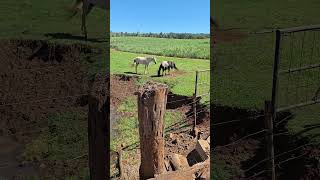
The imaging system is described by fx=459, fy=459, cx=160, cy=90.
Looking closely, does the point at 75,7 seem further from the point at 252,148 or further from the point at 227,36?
the point at 252,148

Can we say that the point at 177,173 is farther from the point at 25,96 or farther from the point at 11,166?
the point at 25,96

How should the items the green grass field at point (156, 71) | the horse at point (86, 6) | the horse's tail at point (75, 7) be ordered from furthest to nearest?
the horse's tail at point (75, 7), the horse at point (86, 6), the green grass field at point (156, 71)

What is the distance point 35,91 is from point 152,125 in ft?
10.7

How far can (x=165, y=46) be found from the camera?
7.10 m

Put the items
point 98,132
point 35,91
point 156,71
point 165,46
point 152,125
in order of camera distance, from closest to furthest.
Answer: point 152,125 → point 98,132 → point 35,91 → point 156,71 → point 165,46

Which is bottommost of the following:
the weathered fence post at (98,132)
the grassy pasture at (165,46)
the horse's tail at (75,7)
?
the weathered fence post at (98,132)

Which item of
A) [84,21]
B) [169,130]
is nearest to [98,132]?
[169,130]

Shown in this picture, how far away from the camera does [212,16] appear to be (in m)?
6.71

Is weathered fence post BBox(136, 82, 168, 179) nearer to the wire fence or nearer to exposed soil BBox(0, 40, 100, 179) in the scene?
exposed soil BBox(0, 40, 100, 179)

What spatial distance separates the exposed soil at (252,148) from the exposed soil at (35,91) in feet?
6.02

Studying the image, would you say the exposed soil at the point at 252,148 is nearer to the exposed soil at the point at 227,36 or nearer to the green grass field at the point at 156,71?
the green grass field at the point at 156,71

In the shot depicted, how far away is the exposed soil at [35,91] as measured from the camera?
5.61 m

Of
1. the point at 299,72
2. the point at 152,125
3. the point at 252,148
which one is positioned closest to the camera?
the point at 152,125

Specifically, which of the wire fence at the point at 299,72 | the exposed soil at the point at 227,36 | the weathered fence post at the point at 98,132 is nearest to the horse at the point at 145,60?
the exposed soil at the point at 227,36
